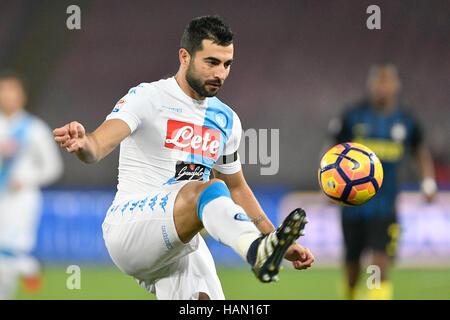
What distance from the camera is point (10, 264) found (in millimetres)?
7598

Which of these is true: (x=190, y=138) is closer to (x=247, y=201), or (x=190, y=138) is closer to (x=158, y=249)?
(x=247, y=201)

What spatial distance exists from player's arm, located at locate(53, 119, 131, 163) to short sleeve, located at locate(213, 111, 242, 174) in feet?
2.63

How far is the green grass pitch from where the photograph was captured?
745cm

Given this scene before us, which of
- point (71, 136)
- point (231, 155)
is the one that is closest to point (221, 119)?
point (231, 155)

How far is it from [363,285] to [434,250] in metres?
1.73

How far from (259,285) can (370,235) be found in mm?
1641

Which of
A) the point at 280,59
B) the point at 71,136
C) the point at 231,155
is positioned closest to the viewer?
the point at 71,136

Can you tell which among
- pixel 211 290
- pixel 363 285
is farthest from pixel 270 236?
pixel 363 285

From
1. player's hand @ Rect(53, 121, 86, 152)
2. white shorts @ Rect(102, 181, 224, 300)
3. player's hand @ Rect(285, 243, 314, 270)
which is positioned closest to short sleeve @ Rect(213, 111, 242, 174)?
white shorts @ Rect(102, 181, 224, 300)

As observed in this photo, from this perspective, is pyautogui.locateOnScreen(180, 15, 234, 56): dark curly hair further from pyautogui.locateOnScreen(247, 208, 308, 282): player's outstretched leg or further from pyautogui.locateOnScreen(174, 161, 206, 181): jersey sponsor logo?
pyautogui.locateOnScreen(247, 208, 308, 282): player's outstretched leg

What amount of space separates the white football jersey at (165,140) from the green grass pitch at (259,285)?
3673 mm

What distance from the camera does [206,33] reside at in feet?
12.5

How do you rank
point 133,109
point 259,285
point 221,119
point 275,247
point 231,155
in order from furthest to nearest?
1. point 259,285
2. point 231,155
3. point 221,119
4. point 133,109
5. point 275,247

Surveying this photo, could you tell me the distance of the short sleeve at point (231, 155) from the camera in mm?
4203
